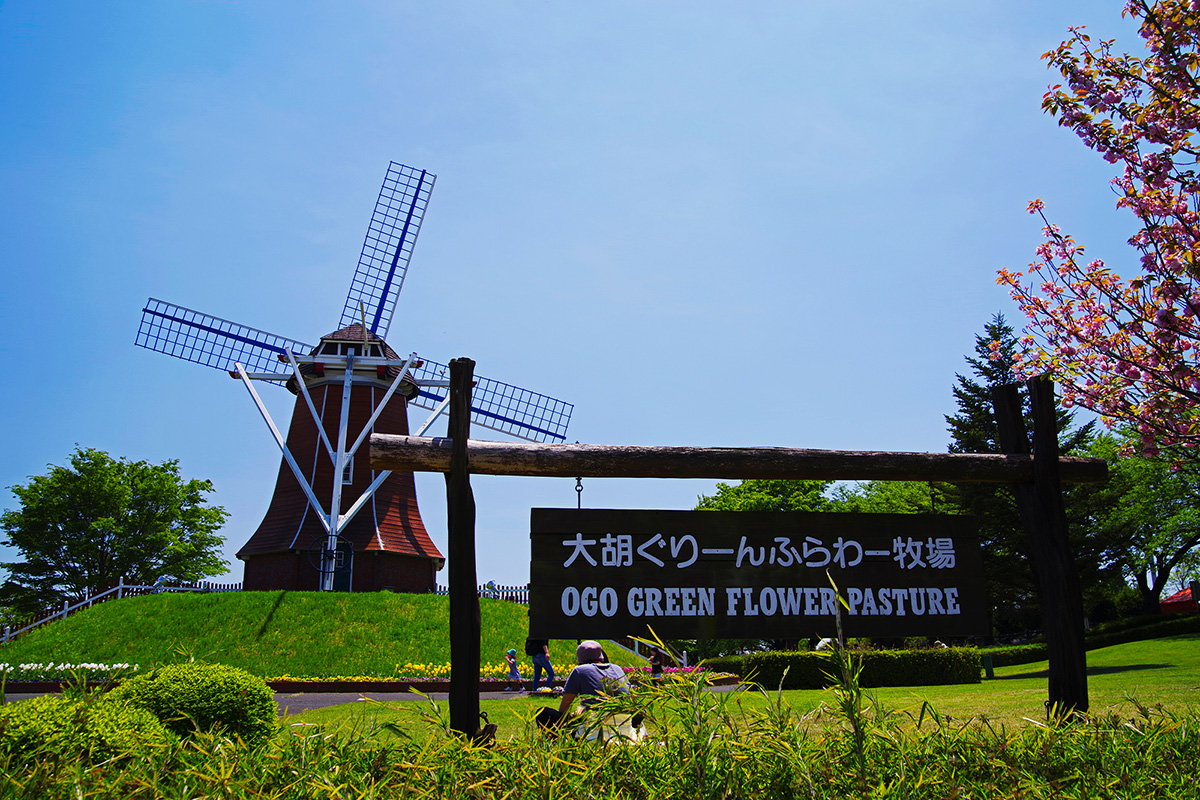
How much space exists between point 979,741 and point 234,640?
817 inches

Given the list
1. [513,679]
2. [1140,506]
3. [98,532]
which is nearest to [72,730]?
[513,679]

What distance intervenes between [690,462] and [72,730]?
322 cm

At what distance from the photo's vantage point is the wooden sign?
15.2ft

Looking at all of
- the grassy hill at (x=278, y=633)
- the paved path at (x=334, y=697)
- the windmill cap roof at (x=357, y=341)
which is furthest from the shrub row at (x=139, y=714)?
the windmill cap roof at (x=357, y=341)

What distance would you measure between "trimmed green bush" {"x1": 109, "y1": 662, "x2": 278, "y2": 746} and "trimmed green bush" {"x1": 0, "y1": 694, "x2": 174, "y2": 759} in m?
1.61

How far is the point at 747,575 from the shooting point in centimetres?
480

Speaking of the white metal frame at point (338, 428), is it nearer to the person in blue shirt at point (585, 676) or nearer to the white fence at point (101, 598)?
the white fence at point (101, 598)

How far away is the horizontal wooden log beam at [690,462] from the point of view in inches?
179

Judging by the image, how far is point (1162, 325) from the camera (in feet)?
28.0

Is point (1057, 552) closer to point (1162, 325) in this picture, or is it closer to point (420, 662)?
point (1162, 325)

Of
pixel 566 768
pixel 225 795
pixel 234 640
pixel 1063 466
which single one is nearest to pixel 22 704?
pixel 225 795

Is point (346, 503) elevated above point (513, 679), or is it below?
above

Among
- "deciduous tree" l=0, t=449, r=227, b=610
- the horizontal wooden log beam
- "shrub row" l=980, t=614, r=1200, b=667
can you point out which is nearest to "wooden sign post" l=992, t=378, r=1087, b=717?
the horizontal wooden log beam

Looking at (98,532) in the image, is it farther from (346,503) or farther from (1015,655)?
(1015,655)
